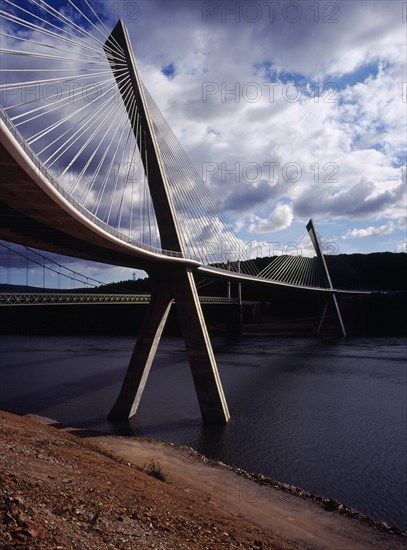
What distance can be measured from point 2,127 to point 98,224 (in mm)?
8067

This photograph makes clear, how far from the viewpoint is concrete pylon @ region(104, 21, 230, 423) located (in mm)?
22203

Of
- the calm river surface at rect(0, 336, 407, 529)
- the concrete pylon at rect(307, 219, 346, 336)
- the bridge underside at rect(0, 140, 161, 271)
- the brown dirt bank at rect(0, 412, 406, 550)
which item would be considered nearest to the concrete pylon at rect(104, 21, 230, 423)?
the calm river surface at rect(0, 336, 407, 529)

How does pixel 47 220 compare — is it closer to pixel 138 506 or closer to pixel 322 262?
pixel 138 506

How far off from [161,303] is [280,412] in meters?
8.57

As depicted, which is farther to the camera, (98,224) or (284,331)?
(284,331)

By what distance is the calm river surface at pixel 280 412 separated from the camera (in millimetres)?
15422

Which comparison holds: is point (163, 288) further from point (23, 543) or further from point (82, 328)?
point (82, 328)

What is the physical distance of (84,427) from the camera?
20.4 meters

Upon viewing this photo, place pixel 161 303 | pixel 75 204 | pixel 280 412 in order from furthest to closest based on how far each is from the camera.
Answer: pixel 280 412, pixel 161 303, pixel 75 204

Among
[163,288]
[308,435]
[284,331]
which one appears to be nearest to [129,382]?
[163,288]

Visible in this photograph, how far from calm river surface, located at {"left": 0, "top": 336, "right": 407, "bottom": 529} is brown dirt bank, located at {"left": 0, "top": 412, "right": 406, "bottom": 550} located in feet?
7.27

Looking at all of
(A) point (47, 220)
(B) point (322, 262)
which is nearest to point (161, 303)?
(A) point (47, 220)

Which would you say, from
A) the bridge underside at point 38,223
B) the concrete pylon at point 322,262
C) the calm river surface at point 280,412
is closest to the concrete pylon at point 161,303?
the calm river surface at point 280,412

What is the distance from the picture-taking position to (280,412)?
23734 mm
